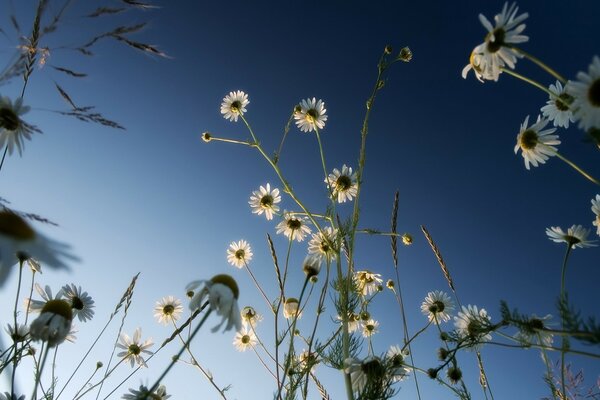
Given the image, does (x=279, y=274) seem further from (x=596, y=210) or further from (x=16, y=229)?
(x=596, y=210)

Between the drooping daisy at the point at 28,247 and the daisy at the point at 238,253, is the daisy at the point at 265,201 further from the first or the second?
the drooping daisy at the point at 28,247

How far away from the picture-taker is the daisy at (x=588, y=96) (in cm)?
87

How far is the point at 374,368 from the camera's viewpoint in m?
1.27

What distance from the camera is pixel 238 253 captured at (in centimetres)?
306

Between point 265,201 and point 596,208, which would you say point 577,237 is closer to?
point 596,208

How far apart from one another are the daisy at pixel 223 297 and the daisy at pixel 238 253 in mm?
2020

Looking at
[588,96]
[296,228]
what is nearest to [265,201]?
[296,228]

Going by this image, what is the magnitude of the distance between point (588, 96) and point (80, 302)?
213cm

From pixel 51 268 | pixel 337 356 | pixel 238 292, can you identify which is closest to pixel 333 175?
pixel 337 356

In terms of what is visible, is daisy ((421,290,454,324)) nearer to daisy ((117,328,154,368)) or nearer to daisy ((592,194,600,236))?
daisy ((592,194,600,236))

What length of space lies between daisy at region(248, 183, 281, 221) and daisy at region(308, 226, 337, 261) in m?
0.71

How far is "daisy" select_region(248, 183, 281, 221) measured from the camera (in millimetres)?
2795

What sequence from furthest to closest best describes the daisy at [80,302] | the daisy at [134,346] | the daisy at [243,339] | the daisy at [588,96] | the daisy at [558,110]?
the daisy at [243,339]
the daisy at [134,346]
the daisy at [80,302]
the daisy at [558,110]
the daisy at [588,96]

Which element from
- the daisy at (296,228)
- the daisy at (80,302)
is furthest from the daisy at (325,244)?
the daisy at (80,302)
